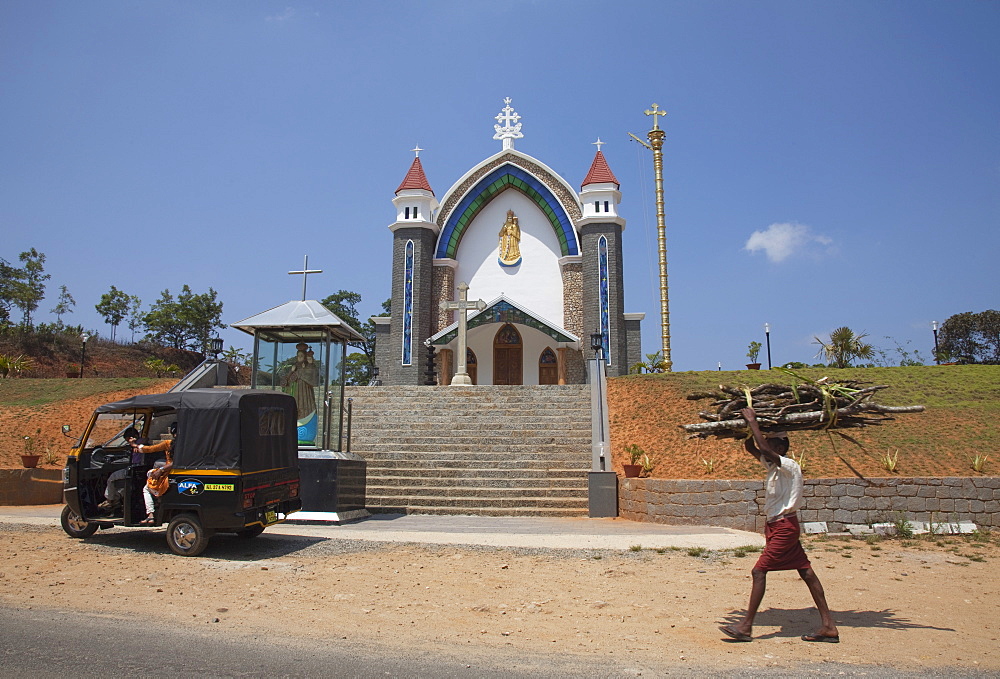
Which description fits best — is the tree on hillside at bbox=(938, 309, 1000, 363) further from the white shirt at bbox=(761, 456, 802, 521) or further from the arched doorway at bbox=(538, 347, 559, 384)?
the white shirt at bbox=(761, 456, 802, 521)

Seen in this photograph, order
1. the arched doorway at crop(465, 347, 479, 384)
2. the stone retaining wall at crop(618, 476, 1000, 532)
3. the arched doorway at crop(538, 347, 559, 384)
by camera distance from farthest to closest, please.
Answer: the arched doorway at crop(465, 347, 479, 384) < the arched doorway at crop(538, 347, 559, 384) < the stone retaining wall at crop(618, 476, 1000, 532)

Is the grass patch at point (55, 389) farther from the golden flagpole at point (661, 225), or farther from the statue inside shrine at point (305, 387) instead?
the golden flagpole at point (661, 225)

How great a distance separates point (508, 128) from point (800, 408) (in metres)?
24.7

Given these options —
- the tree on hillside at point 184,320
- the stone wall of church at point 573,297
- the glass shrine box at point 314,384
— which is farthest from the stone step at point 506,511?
the tree on hillside at point 184,320

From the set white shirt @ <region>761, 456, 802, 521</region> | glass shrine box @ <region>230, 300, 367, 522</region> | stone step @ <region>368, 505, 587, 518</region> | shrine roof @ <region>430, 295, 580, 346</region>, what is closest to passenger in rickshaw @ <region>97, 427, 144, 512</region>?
glass shrine box @ <region>230, 300, 367, 522</region>

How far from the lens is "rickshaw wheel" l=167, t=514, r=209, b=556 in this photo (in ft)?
24.8

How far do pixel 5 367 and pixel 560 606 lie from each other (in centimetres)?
2446

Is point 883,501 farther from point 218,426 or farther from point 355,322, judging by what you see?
point 355,322

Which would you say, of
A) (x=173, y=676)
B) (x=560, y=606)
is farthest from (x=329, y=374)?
(x=173, y=676)

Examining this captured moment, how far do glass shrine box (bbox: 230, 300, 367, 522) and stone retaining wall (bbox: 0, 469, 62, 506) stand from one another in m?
4.69

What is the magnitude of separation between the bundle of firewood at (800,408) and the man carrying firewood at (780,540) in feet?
0.80

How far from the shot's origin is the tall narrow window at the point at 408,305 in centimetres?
2542

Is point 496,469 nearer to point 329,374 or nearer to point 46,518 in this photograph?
point 329,374

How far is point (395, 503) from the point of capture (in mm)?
12078
